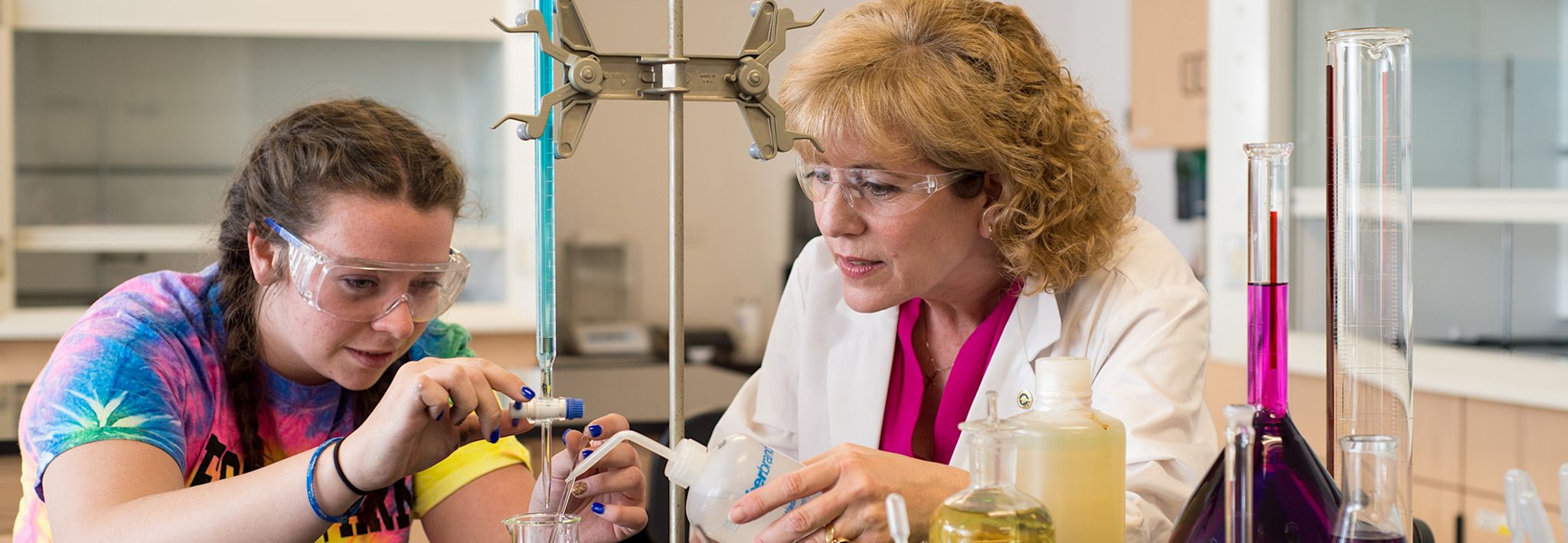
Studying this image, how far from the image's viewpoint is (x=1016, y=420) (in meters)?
0.89

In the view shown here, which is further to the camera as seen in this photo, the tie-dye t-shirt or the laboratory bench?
the laboratory bench

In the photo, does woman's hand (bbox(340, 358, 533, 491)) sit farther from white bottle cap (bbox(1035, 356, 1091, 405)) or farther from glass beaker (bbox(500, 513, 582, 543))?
white bottle cap (bbox(1035, 356, 1091, 405))

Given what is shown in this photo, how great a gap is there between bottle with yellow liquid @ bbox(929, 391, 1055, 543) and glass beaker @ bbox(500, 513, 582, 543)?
0.88 ft

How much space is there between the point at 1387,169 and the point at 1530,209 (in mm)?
2361

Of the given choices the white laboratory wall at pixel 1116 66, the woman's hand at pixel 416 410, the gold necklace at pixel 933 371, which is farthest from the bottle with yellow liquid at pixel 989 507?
the white laboratory wall at pixel 1116 66

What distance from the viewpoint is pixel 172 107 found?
175 inches

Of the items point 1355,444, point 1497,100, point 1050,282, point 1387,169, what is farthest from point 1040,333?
point 1497,100

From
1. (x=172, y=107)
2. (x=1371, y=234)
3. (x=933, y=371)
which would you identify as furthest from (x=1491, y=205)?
(x=172, y=107)

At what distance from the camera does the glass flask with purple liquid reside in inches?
33.4

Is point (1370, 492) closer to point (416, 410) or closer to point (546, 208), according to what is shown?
point (546, 208)

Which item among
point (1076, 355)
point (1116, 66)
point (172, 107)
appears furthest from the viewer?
point (1116, 66)

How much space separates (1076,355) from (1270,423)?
528 mm

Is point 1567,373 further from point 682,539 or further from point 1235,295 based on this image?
point 682,539

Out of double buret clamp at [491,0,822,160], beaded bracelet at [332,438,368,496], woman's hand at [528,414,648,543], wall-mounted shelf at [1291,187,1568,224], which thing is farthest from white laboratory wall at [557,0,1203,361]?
double buret clamp at [491,0,822,160]
